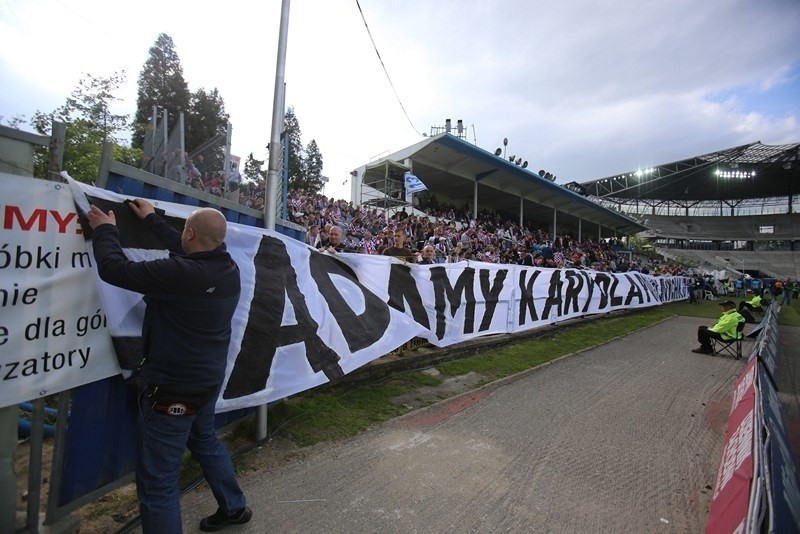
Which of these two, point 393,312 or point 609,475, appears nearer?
point 609,475

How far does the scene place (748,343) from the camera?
10.3 meters

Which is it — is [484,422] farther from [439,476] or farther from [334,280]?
[334,280]

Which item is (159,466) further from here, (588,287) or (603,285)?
(603,285)

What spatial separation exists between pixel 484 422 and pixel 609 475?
1.34 m

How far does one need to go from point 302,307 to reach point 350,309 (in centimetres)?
83

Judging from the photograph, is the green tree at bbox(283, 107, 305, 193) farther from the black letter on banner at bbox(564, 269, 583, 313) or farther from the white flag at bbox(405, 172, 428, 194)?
the black letter on banner at bbox(564, 269, 583, 313)

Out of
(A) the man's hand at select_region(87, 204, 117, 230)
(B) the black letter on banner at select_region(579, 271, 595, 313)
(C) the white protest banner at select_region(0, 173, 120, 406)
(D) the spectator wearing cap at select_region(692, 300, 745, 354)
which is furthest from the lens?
(B) the black letter on banner at select_region(579, 271, 595, 313)

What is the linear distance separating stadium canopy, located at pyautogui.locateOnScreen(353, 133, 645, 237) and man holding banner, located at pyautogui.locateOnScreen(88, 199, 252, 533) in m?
21.2

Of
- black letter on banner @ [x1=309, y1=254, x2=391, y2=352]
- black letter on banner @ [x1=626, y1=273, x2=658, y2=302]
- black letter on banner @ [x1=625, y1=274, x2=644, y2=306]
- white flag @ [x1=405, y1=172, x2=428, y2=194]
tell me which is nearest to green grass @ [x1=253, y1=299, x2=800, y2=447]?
black letter on banner @ [x1=309, y1=254, x2=391, y2=352]

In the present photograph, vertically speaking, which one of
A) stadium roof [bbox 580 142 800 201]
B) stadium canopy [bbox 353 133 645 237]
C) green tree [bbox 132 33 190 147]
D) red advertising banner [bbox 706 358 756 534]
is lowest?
red advertising banner [bbox 706 358 756 534]

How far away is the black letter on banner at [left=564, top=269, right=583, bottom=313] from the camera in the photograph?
37.2 feet

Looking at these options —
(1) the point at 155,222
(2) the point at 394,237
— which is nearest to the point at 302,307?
(1) the point at 155,222

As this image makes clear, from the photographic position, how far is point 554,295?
418 inches

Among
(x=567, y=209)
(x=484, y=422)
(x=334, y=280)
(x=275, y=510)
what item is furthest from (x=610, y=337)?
(x=567, y=209)
